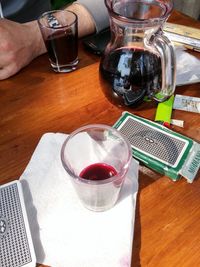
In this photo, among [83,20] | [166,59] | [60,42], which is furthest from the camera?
[83,20]

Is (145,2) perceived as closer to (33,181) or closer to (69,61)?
(69,61)

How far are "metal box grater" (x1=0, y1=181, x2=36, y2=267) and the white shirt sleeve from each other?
47 centimetres

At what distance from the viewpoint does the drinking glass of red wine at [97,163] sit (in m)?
0.41

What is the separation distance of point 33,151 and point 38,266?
190 mm

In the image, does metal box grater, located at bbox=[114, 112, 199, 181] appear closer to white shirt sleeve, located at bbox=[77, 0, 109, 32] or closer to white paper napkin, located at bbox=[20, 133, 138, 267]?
white paper napkin, located at bbox=[20, 133, 138, 267]

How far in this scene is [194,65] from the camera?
66 cm

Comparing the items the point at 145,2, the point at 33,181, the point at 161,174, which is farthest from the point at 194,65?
the point at 33,181

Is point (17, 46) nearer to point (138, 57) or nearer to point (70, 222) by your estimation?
point (138, 57)

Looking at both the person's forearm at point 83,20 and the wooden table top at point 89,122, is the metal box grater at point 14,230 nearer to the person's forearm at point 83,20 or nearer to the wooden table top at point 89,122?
the wooden table top at point 89,122

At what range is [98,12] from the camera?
0.76m

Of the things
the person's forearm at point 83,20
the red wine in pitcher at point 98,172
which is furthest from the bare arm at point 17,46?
the red wine in pitcher at point 98,172

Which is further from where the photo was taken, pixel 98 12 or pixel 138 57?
pixel 98 12

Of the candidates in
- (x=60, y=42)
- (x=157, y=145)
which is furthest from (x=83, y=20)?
(x=157, y=145)

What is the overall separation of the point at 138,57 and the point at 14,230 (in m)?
0.33
